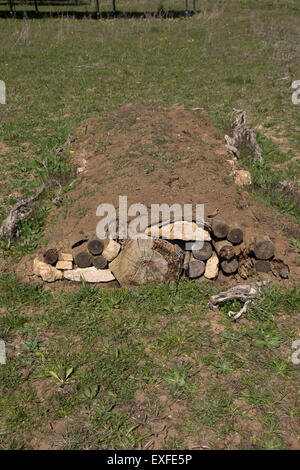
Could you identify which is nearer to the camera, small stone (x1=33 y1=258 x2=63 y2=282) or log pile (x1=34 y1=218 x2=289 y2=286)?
log pile (x1=34 y1=218 x2=289 y2=286)

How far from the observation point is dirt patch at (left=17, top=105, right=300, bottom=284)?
18.4 ft

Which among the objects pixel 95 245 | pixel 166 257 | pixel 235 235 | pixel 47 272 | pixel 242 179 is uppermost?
pixel 242 179

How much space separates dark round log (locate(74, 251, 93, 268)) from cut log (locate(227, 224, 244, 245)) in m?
2.03

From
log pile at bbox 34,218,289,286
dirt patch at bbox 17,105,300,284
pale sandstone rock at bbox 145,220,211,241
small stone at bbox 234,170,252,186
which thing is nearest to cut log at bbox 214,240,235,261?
log pile at bbox 34,218,289,286

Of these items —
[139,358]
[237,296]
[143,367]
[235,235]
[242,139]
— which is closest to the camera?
[143,367]

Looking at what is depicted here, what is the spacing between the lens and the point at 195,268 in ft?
17.3

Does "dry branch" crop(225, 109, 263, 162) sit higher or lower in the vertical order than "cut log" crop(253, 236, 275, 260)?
higher

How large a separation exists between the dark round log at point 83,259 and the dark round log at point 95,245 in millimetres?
110

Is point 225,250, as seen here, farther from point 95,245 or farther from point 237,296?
point 95,245

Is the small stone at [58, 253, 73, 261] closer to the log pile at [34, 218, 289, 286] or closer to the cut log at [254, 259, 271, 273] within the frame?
the log pile at [34, 218, 289, 286]

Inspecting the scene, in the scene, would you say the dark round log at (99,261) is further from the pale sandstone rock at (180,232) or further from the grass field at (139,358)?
the pale sandstone rock at (180,232)

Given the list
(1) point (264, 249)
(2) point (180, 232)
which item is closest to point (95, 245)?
(2) point (180, 232)

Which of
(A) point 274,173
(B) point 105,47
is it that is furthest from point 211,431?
(B) point 105,47

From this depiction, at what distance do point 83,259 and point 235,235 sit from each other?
2.21 metres
